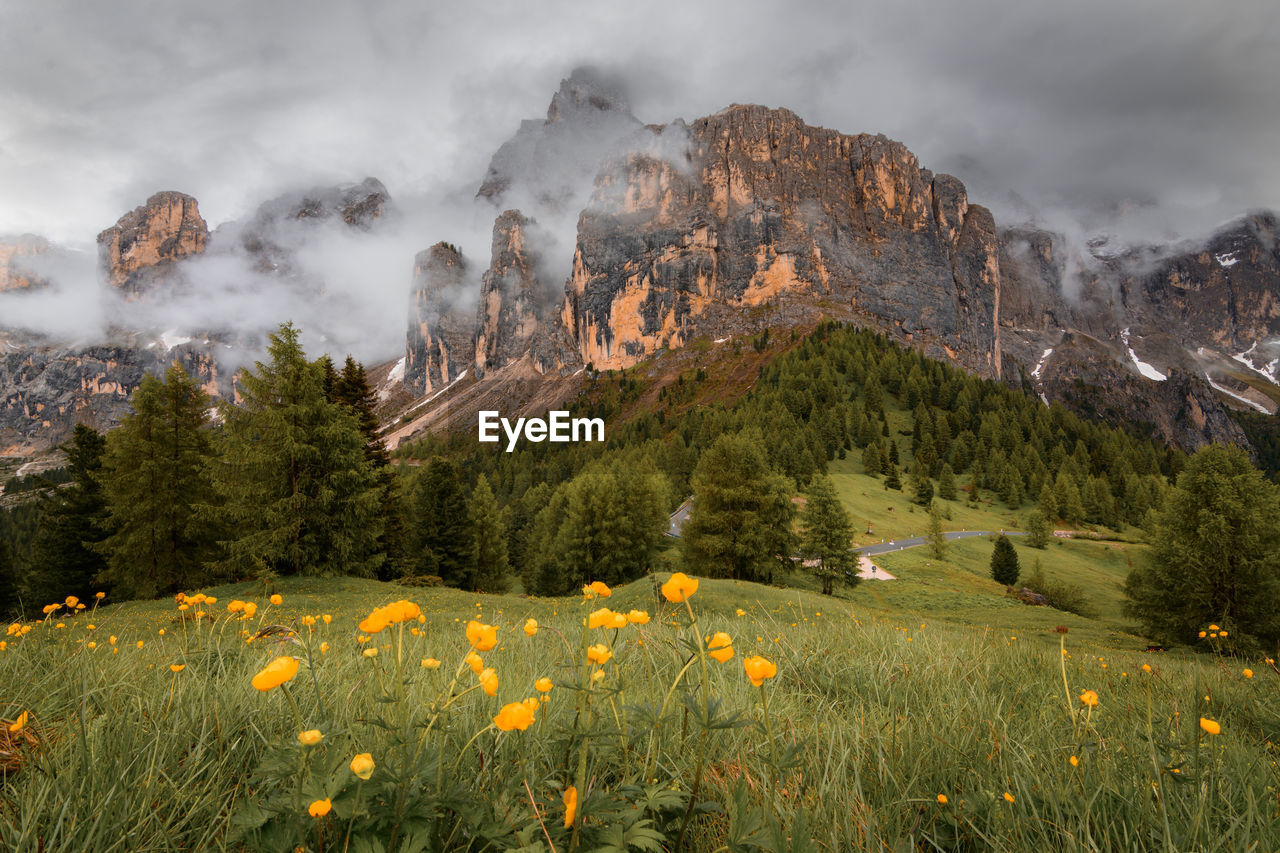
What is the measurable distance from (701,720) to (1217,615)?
28.7m

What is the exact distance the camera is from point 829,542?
33.8m

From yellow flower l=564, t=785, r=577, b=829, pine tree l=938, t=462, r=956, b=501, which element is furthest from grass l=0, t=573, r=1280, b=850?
pine tree l=938, t=462, r=956, b=501

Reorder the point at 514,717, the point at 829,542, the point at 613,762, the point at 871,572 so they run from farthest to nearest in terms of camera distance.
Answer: the point at 871,572
the point at 829,542
the point at 613,762
the point at 514,717

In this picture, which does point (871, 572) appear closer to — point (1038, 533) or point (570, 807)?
point (1038, 533)

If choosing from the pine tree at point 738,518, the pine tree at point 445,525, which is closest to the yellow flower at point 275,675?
the pine tree at point 738,518

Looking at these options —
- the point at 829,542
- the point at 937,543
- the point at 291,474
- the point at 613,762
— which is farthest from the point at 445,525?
the point at 937,543

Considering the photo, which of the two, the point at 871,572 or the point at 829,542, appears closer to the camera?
the point at 829,542

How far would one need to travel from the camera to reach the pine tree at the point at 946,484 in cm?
7062

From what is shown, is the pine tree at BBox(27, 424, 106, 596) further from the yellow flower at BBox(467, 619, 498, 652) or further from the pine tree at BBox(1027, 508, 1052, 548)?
the pine tree at BBox(1027, 508, 1052, 548)

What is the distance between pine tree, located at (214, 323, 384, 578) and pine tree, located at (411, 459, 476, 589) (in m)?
11.4

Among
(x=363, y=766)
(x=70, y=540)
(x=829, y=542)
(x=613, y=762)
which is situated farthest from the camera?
(x=829, y=542)

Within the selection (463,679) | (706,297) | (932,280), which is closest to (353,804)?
(463,679)

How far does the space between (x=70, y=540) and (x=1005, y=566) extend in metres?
56.3

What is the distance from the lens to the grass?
1.31 m
